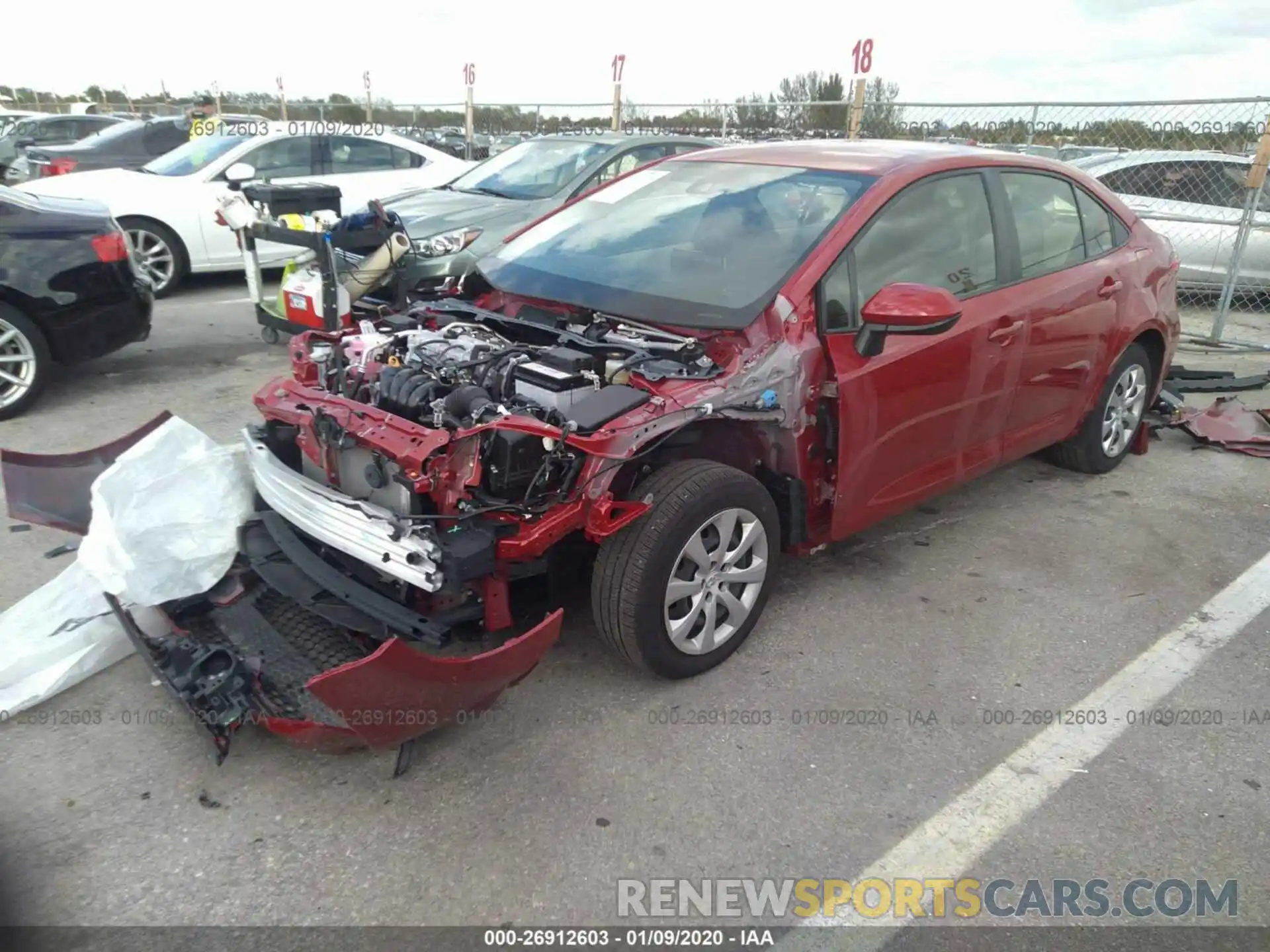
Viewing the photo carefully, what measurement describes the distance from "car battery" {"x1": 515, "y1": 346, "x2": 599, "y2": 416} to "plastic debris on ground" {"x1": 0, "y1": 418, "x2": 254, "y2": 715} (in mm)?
1146

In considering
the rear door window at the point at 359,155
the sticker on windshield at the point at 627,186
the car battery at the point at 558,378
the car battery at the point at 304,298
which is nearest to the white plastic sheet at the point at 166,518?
the car battery at the point at 558,378

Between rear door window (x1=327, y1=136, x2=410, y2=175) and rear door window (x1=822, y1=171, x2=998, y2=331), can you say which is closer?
rear door window (x1=822, y1=171, x2=998, y2=331)

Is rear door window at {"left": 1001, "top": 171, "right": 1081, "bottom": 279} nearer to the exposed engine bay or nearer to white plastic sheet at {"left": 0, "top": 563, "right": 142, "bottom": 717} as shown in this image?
the exposed engine bay

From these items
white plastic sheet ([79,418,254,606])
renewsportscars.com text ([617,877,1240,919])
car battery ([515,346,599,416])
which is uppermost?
car battery ([515,346,599,416])

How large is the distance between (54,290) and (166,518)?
3.36 metres

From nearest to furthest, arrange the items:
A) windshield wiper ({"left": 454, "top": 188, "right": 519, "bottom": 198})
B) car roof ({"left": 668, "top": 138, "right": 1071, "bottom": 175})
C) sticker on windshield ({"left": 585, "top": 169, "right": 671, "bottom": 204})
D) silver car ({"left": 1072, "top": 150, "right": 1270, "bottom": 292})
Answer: car roof ({"left": 668, "top": 138, "right": 1071, "bottom": 175})
sticker on windshield ({"left": 585, "top": 169, "right": 671, "bottom": 204})
windshield wiper ({"left": 454, "top": 188, "right": 519, "bottom": 198})
silver car ({"left": 1072, "top": 150, "right": 1270, "bottom": 292})

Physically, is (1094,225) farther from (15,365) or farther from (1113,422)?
(15,365)

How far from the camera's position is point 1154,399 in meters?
5.26

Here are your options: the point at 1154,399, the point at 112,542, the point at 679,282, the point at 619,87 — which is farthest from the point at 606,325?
the point at 619,87

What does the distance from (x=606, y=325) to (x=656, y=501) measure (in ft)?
2.88

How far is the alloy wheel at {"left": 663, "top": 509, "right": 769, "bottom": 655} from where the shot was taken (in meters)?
2.99

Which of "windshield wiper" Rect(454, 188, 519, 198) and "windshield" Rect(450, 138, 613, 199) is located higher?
"windshield" Rect(450, 138, 613, 199)

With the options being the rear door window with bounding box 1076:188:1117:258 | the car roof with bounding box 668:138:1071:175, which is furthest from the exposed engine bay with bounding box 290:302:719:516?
the rear door window with bounding box 1076:188:1117:258

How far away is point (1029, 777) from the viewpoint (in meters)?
2.78
